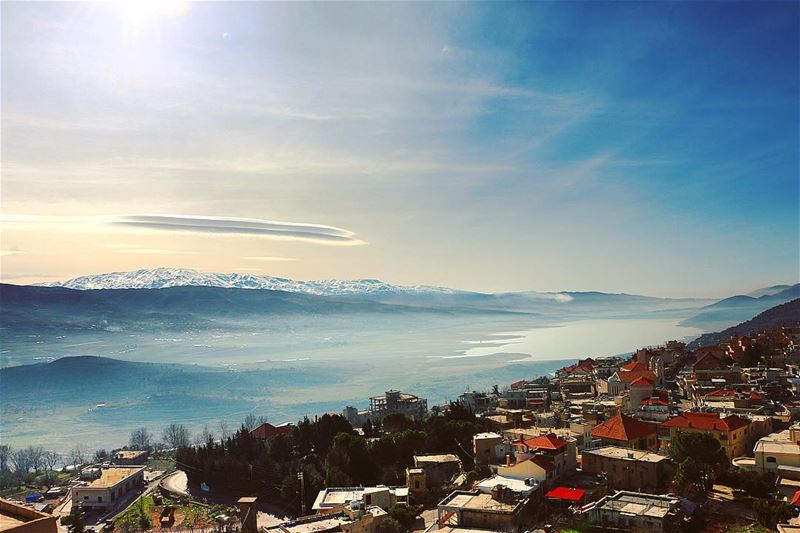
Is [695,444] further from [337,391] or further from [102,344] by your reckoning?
[102,344]

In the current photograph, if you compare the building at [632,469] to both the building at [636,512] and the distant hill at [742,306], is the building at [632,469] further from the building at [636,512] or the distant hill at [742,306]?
the distant hill at [742,306]

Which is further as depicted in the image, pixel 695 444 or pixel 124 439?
pixel 124 439

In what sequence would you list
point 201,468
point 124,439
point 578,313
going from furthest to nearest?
point 578,313
point 124,439
point 201,468

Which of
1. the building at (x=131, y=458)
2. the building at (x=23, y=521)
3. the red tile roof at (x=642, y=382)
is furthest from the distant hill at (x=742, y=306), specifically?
the building at (x=23, y=521)

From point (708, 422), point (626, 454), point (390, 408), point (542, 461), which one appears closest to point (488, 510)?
point (542, 461)

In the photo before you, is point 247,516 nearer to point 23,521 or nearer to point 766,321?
point 23,521

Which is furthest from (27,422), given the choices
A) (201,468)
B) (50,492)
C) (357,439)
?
(357,439)
